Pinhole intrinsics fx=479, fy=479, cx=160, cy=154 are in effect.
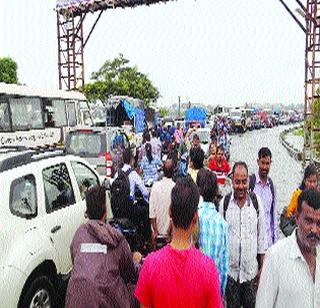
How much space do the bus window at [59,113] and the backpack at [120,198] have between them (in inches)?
504

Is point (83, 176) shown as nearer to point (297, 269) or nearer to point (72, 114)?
point (297, 269)

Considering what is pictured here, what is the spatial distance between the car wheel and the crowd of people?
3.82 ft

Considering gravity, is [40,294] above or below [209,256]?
below

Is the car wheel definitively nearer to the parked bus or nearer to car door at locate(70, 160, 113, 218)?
car door at locate(70, 160, 113, 218)

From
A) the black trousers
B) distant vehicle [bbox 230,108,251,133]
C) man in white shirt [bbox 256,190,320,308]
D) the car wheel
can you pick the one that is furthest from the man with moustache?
distant vehicle [bbox 230,108,251,133]

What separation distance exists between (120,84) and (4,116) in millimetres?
30968

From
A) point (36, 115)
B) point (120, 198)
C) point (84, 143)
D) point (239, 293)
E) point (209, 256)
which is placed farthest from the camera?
point (36, 115)

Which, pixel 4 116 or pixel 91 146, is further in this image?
→ pixel 4 116

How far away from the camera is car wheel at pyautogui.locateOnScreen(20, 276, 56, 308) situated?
4.23 metres

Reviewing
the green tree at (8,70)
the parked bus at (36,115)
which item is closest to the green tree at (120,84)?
the green tree at (8,70)

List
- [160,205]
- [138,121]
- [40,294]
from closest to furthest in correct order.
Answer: [40,294]
[160,205]
[138,121]

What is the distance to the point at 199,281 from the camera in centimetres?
240

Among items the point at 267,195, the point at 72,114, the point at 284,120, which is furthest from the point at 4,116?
the point at 284,120

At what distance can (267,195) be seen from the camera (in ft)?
15.7
